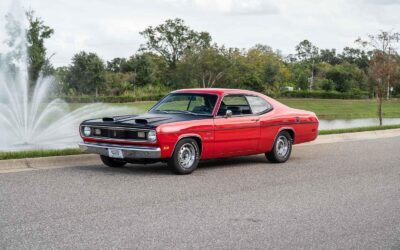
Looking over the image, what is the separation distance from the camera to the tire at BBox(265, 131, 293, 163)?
13393 millimetres

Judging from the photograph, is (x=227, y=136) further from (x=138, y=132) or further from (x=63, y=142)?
(x=63, y=142)

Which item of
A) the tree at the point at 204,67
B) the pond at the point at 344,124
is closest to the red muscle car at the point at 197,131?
the pond at the point at 344,124

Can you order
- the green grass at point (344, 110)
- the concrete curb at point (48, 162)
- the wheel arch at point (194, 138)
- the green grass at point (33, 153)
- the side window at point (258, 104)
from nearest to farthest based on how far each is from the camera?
the wheel arch at point (194, 138) < the concrete curb at point (48, 162) < the green grass at point (33, 153) < the side window at point (258, 104) < the green grass at point (344, 110)

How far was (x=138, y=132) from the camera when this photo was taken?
36.0 feet

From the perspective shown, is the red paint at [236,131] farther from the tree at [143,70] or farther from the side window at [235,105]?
the tree at [143,70]

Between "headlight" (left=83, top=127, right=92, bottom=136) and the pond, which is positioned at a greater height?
"headlight" (left=83, top=127, right=92, bottom=136)

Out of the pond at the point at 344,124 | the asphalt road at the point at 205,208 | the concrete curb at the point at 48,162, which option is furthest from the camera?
the pond at the point at 344,124

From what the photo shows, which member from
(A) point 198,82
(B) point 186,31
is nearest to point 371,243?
(A) point 198,82

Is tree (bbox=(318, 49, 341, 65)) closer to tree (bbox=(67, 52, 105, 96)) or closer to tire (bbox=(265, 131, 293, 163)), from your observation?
tree (bbox=(67, 52, 105, 96))

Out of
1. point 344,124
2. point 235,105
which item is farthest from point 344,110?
point 235,105

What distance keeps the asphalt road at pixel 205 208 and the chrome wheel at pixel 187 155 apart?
231 mm

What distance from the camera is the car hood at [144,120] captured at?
11.0 metres

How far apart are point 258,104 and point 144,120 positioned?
3.05 metres

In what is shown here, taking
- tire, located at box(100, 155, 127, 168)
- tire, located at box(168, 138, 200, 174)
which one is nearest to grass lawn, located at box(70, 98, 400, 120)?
tire, located at box(100, 155, 127, 168)
